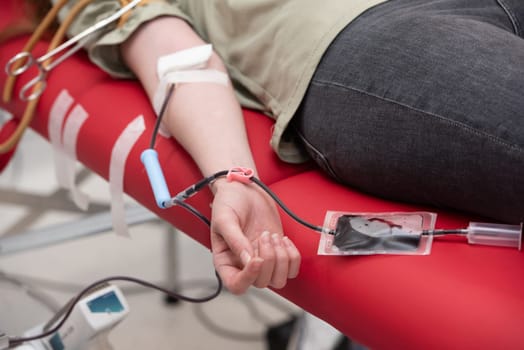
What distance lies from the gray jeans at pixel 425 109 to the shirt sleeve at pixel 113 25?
28cm

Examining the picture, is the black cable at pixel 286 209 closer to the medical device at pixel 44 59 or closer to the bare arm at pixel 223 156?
the bare arm at pixel 223 156

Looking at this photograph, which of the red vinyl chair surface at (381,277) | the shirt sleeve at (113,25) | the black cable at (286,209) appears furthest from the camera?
the shirt sleeve at (113,25)

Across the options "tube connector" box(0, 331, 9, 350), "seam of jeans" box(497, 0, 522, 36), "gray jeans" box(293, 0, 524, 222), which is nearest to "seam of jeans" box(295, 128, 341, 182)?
"gray jeans" box(293, 0, 524, 222)

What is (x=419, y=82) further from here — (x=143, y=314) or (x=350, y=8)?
(x=143, y=314)

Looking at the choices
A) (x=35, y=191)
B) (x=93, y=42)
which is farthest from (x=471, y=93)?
(x=35, y=191)

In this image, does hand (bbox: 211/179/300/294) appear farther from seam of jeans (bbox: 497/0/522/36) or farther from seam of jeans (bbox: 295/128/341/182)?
seam of jeans (bbox: 497/0/522/36)

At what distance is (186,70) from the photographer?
89cm

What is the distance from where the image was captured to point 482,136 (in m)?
0.64

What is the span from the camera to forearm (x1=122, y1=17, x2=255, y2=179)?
80cm

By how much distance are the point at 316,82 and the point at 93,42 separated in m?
0.39

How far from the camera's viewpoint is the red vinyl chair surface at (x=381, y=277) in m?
0.59

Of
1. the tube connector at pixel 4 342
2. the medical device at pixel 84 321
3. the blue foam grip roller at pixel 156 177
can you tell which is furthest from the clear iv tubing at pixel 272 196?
the tube connector at pixel 4 342

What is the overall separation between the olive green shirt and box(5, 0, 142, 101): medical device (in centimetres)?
2

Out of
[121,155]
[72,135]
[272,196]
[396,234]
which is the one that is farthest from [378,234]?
[72,135]
